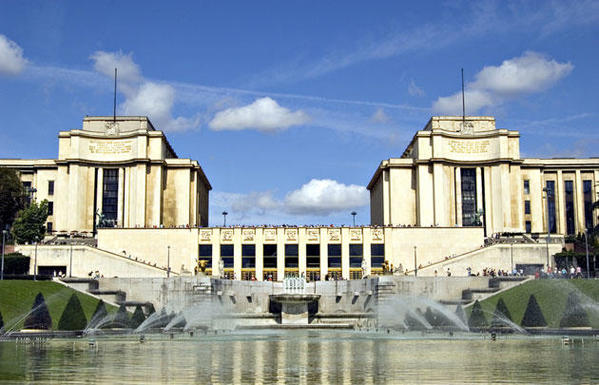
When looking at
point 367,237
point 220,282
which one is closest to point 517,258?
point 367,237

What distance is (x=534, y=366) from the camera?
90.6 feet

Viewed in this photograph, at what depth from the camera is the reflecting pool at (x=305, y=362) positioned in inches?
952

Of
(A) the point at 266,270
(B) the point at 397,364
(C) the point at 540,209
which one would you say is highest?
(C) the point at 540,209

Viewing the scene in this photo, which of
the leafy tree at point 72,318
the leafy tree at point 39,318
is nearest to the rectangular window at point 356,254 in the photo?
the leafy tree at point 39,318

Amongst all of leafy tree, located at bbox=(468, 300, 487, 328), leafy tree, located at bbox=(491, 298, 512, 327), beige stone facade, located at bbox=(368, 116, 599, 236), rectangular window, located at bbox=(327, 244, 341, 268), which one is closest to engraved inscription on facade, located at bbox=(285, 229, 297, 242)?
Result: rectangular window, located at bbox=(327, 244, 341, 268)

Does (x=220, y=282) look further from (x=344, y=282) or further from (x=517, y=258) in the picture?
(x=517, y=258)

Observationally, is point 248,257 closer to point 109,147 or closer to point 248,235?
point 248,235

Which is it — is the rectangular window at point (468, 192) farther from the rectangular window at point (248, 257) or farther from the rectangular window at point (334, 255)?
the rectangular window at point (248, 257)

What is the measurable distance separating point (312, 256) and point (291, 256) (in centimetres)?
281

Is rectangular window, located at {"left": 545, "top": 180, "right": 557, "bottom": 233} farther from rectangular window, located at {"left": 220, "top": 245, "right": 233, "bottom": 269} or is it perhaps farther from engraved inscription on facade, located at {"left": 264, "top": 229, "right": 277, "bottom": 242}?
rectangular window, located at {"left": 220, "top": 245, "right": 233, "bottom": 269}

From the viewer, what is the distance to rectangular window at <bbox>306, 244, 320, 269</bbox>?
347ft

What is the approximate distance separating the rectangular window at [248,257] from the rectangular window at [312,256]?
7.21m

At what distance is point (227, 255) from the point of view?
10556cm

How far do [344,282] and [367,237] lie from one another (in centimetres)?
1954
